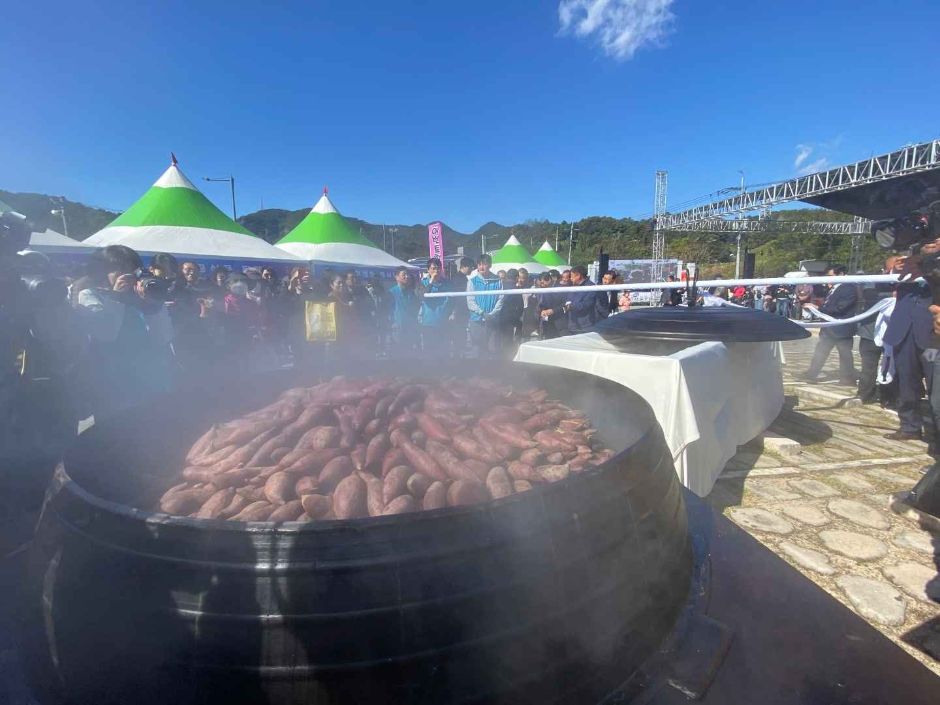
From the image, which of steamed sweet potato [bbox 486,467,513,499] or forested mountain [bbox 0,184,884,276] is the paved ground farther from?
forested mountain [bbox 0,184,884,276]

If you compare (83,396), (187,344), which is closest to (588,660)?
(83,396)

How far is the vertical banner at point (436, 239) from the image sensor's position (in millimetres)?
15695

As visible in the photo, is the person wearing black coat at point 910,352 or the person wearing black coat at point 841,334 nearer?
the person wearing black coat at point 910,352

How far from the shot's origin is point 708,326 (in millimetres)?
3672

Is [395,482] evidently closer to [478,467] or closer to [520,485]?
[478,467]

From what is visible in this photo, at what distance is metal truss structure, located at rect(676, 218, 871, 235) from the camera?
162 feet

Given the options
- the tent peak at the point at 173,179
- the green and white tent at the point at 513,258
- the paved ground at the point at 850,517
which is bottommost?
the paved ground at the point at 850,517

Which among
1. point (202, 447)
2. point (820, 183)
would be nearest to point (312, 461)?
point (202, 447)

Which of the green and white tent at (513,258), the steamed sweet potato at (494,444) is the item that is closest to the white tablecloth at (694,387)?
the steamed sweet potato at (494,444)

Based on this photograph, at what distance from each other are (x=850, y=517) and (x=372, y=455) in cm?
375

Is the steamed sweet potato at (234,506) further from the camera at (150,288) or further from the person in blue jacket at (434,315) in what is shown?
the person in blue jacket at (434,315)

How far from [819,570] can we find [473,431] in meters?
2.44

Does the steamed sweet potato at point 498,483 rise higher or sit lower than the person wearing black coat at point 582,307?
lower

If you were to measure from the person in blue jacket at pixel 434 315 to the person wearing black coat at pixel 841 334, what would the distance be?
6532 millimetres
